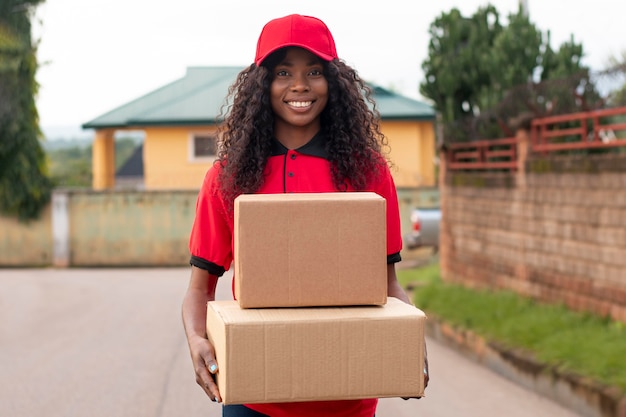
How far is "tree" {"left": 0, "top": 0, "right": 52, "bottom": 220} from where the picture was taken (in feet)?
89.2

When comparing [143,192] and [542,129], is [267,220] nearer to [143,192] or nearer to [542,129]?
[542,129]

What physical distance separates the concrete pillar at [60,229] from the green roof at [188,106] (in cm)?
389

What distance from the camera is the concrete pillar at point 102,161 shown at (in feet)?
108

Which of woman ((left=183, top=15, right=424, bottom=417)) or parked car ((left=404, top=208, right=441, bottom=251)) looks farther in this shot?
parked car ((left=404, top=208, right=441, bottom=251))

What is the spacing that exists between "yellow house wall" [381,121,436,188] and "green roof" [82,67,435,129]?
0.45 m

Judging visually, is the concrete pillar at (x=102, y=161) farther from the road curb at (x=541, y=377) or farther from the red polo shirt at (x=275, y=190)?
the red polo shirt at (x=275, y=190)

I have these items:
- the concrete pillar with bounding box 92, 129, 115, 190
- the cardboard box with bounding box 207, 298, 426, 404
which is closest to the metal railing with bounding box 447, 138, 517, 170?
the cardboard box with bounding box 207, 298, 426, 404

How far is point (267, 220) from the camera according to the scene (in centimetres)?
264

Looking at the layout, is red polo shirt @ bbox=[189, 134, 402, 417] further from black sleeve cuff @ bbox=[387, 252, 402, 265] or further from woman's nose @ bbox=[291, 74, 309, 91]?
woman's nose @ bbox=[291, 74, 309, 91]

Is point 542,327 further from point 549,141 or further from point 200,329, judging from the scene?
point 200,329

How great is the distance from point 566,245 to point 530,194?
49.6 inches

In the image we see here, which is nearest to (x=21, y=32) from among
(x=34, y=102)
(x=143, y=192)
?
(x=34, y=102)

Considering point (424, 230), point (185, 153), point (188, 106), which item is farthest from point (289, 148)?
point (188, 106)

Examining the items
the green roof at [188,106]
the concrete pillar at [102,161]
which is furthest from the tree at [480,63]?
the concrete pillar at [102,161]
